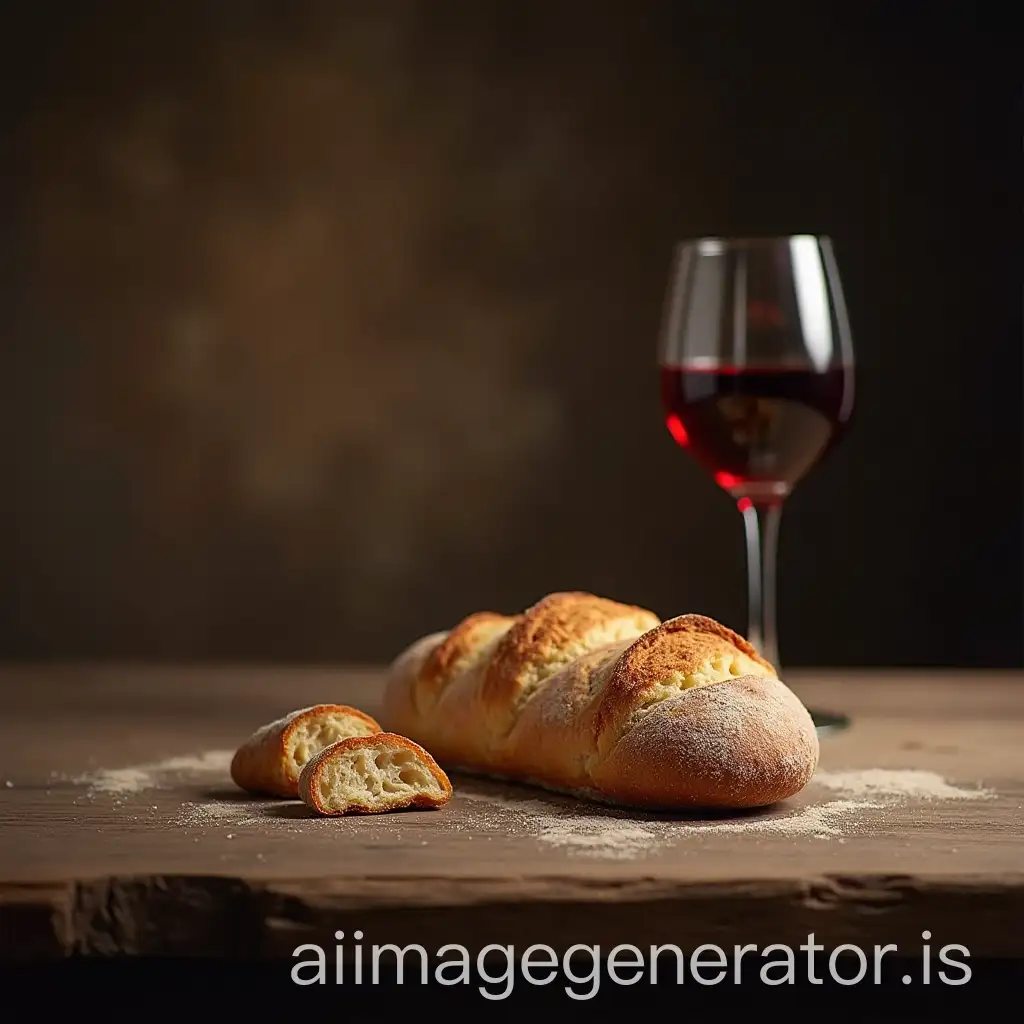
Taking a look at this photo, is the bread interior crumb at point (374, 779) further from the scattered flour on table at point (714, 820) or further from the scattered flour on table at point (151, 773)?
the scattered flour on table at point (151, 773)

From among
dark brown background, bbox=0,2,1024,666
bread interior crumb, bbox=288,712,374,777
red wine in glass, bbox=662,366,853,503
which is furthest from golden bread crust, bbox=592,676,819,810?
dark brown background, bbox=0,2,1024,666

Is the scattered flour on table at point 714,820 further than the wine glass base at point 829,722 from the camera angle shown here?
No

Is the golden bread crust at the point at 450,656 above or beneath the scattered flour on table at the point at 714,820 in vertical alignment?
above

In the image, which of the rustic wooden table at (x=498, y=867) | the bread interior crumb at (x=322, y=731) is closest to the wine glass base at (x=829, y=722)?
the rustic wooden table at (x=498, y=867)

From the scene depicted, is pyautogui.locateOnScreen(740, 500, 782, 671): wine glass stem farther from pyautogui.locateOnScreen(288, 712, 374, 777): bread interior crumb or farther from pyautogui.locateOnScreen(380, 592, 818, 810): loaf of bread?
pyautogui.locateOnScreen(288, 712, 374, 777): bread interior crumb

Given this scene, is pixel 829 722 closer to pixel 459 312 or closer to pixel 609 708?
pixel 609 708

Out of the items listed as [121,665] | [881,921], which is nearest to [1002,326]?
[121,665]
